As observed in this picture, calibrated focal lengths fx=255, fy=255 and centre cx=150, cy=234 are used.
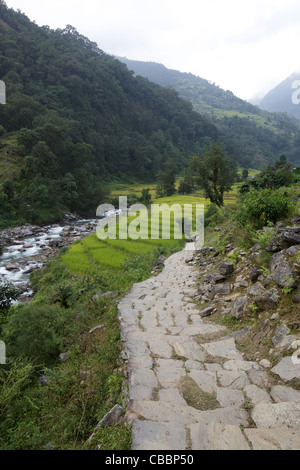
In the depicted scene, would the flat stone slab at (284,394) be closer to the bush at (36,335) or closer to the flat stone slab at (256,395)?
the flat stone slab at (256,395)

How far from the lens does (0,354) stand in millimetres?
6500

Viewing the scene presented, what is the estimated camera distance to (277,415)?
284 centimetres

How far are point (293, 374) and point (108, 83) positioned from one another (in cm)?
11173

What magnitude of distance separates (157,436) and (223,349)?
83.9 inches

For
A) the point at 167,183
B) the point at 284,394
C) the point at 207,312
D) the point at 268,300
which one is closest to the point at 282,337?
the point at 268,300

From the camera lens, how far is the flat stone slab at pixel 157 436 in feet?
8.40

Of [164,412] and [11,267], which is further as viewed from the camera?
[11,267]

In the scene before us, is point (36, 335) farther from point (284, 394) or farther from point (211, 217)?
point (211, 217)

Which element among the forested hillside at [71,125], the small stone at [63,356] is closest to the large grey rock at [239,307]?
the small stone at [63,356]

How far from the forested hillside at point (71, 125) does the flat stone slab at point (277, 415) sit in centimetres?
3437

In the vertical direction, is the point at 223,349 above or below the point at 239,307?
below

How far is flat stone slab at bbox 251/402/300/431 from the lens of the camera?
2747mm

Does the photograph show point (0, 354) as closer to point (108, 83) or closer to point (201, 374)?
point (201, 374)

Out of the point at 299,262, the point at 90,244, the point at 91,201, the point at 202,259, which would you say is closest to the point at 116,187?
the point at 91,201
